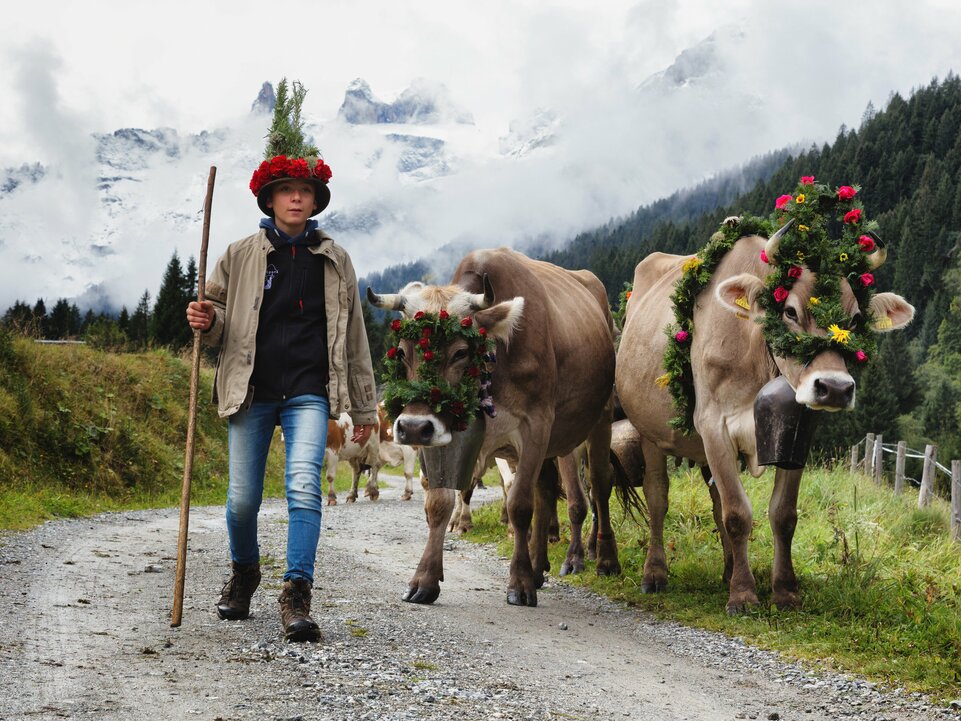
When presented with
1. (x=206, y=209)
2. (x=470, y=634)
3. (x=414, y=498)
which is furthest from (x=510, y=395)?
(x=414, y=498)

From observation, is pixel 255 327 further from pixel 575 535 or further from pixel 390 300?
pixel 575 535

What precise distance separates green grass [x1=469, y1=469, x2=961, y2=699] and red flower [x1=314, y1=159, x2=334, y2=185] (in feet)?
11.9

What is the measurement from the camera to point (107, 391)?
61.7ft

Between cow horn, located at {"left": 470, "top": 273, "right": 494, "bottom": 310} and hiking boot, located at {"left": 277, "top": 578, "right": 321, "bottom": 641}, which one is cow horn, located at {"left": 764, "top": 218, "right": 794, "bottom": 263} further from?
hiking boot, located at {"left": 277, "top": 578, "right": 321, "bottom": 641}

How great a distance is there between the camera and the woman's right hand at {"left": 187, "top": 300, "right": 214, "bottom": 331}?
17.7 feet

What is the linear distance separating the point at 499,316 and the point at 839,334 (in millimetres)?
2263

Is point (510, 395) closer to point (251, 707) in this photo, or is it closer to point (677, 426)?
point (677, 426)

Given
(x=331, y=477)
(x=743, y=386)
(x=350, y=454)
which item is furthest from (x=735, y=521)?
(x=350, y=454)

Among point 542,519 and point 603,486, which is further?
point 603,486

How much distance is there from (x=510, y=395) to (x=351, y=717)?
3.82m

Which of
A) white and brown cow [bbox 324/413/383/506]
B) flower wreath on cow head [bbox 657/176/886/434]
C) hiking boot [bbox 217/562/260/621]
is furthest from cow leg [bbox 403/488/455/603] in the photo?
white and brown cow [bbox 324/413/383/506]

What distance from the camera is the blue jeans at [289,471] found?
5.27m

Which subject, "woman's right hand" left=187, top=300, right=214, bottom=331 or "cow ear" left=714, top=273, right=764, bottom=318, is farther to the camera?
"cow ear" left=714, top=273, right=764, bottom=318

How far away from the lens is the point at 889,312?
6578 millimetres
